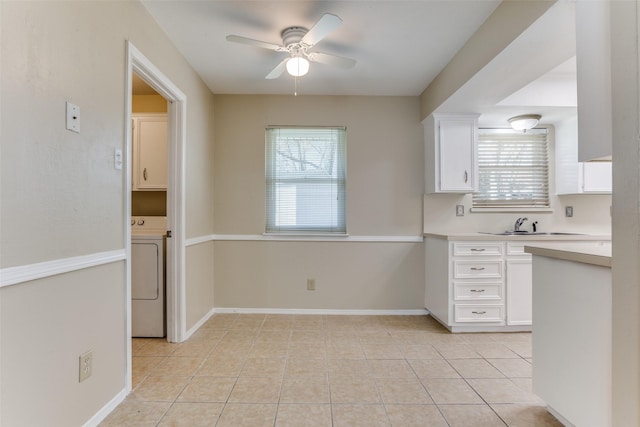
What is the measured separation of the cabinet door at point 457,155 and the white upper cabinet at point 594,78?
183 centimetres

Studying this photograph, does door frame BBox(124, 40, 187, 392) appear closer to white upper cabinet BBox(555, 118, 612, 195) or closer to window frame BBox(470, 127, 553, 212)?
window frame BBox(470, 127, 553, 212)

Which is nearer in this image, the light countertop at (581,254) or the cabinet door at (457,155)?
the light countertop at (581,254)

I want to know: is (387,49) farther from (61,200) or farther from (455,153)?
(61,200)

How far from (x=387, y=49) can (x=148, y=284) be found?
287 centimetres

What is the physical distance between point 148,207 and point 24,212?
2.39m

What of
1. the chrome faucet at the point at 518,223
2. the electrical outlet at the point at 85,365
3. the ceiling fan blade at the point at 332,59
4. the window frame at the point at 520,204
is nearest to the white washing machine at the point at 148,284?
the electrical outlet at the point at 85,365

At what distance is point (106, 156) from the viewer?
1721mm

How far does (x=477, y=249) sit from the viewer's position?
9.81ft

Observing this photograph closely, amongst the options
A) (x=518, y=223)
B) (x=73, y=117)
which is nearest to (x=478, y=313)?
(x=518, y=223)

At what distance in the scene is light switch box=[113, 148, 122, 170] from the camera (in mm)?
1798

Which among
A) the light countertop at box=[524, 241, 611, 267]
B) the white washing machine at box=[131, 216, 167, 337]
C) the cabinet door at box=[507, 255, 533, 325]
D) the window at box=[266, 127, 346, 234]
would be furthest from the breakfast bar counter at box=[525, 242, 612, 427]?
the white washing machine at box=[131, 216, 167, 337]

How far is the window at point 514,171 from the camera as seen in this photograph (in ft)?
11.8

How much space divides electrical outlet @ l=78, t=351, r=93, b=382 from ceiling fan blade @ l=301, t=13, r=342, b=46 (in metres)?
2.18

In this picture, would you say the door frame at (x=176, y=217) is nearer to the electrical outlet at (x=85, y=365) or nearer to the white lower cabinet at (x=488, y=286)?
the electrical outlet at (x=85, y=365)
